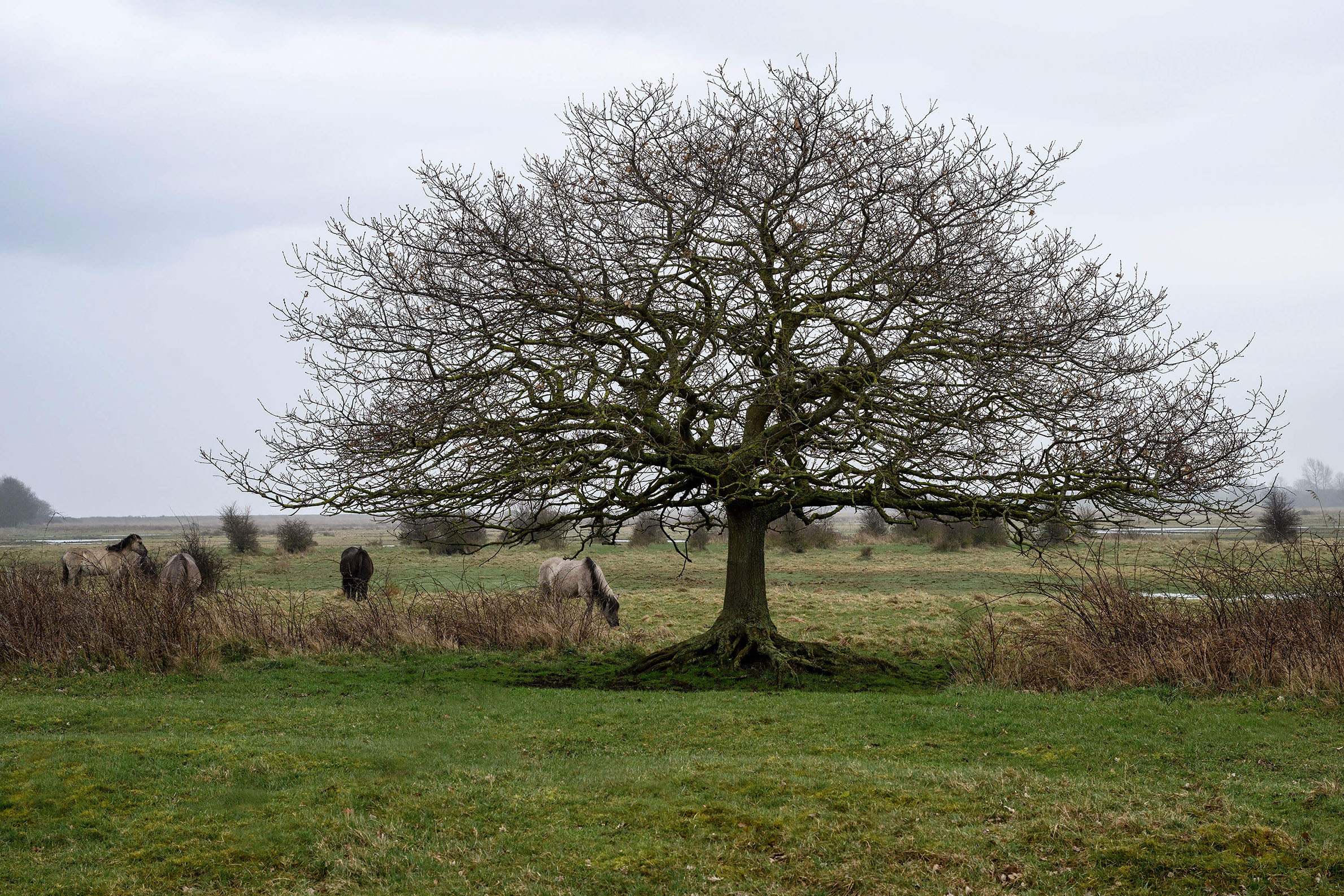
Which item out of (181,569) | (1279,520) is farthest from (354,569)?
(1279,520)

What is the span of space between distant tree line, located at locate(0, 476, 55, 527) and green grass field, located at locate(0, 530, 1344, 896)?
15501cm

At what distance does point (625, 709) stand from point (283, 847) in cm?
564

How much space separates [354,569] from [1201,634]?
68.9 feet

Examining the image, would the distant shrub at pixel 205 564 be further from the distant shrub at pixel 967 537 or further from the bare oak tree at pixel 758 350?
the distant shrub at pixel 967 537

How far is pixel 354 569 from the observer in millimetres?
25859

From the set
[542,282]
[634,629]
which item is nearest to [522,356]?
[542,282]

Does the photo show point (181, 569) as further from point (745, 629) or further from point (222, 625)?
point (745, 629)

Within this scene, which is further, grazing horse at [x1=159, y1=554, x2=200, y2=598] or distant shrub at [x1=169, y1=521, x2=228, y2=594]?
distant shrub at [x1=169, y1=521, x2=228, y2=594]

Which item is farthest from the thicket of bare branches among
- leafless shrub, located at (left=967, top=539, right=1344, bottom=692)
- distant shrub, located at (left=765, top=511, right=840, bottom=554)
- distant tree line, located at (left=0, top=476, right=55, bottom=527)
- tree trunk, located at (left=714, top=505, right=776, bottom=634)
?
distant tree line, located at (left=0, top=476, right=55, bottom=527)

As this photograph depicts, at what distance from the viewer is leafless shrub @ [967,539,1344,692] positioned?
37.5 feet

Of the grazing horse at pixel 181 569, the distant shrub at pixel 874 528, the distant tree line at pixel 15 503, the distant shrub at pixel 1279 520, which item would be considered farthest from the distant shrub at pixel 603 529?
the distant tree line at pixel 15 503

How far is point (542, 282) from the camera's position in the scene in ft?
42.8

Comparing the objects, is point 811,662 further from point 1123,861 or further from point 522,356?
point 1123,861

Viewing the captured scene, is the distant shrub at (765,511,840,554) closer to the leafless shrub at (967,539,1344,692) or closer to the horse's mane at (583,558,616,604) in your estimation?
the horse's mane at (583,558,616,604)
